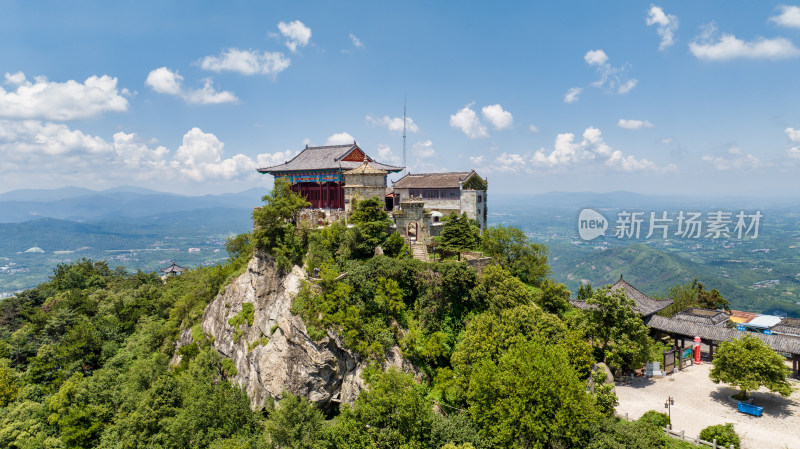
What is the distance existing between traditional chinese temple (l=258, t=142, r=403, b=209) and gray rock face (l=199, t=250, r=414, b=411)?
28.5 ft

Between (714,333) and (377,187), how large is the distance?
87.0ft

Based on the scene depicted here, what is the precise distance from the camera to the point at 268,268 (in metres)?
30.2

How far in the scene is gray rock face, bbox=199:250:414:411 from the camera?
24.4m

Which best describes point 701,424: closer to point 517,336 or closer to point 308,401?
point 517,336

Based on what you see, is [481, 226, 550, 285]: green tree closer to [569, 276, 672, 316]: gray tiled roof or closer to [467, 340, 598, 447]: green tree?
[569, 276, 672, 316]: gray tiled roof

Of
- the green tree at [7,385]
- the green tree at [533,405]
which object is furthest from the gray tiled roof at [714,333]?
the green tree at [7,385]

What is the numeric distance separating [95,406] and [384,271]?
72.5 ft

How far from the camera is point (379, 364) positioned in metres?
23.2

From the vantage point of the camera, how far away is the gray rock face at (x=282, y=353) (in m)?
24.4

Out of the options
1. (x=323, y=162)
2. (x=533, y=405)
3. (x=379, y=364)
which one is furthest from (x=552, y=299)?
(x=323, y=162)

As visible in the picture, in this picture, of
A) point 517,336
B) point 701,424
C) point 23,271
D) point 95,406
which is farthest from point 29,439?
point 23,271

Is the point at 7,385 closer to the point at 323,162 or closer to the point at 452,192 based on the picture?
the point at 323,162

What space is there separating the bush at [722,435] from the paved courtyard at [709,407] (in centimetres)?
82

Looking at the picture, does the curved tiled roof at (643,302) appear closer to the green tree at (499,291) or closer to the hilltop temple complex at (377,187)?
the green tree at (499,291)
